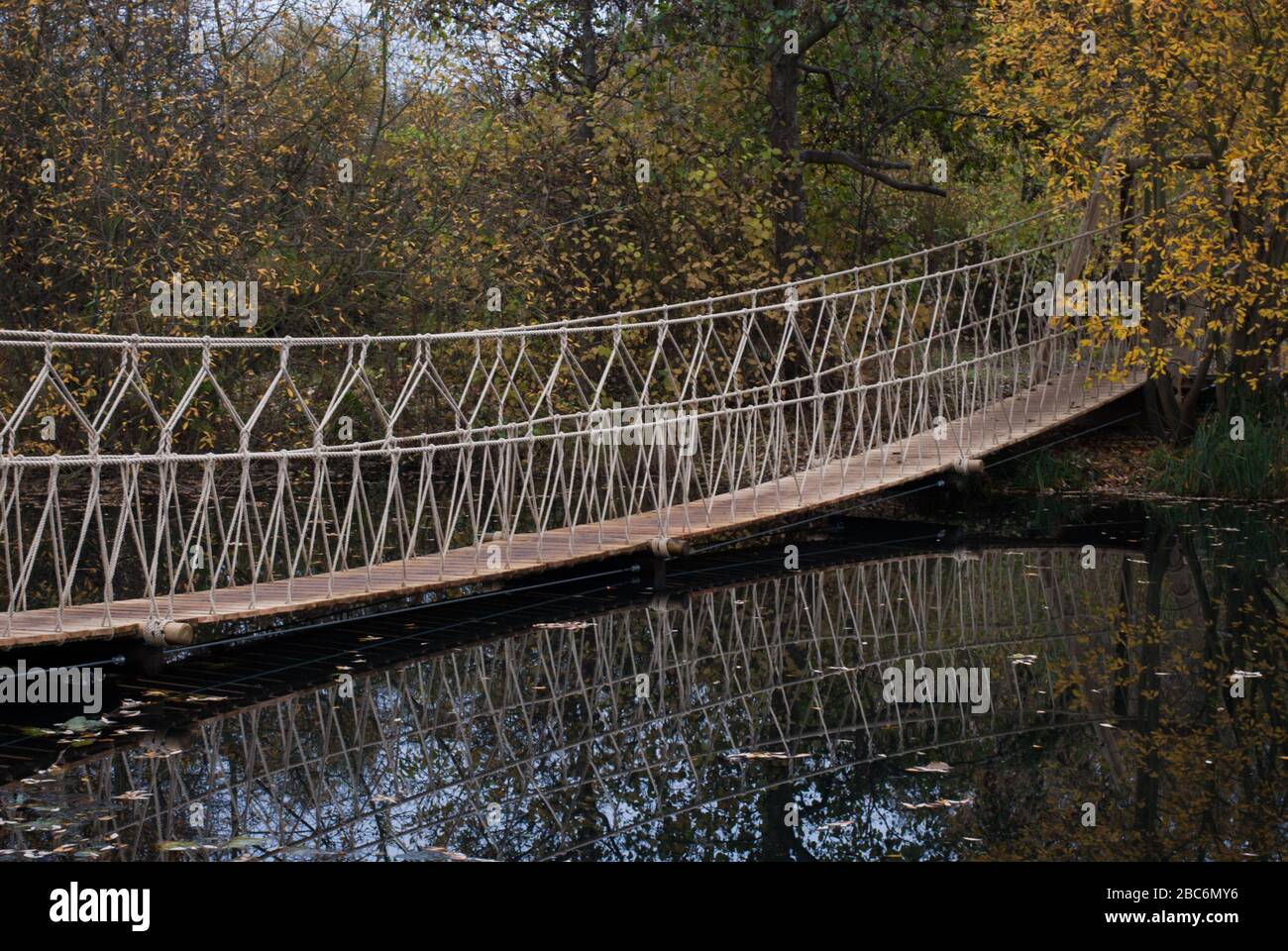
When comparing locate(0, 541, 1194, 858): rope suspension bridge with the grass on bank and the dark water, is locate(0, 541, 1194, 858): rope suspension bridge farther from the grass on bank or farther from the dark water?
the grass on bank

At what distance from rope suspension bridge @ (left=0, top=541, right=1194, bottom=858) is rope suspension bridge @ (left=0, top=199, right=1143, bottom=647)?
671 mm

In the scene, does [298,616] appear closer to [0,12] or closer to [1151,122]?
[0,12]

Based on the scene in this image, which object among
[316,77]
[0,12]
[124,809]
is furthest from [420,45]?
[124,809]

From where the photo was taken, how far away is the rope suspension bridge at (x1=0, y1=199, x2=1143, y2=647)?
816 cm

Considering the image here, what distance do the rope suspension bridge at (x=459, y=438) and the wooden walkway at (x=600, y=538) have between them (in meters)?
0.02

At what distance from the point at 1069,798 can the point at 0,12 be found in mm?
9563

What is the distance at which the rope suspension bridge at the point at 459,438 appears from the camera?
816 cm

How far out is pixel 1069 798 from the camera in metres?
5.28

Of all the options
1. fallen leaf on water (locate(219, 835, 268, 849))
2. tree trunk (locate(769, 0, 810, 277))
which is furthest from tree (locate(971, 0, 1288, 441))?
fallen leaf on water (locate(219, 835, 268, 849))

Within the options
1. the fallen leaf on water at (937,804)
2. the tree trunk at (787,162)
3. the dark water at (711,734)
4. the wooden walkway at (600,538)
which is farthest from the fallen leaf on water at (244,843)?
the tree trunk at (787,162)

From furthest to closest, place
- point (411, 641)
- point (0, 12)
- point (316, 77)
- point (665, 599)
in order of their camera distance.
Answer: point (316, 77), point (0, 12), point (665, 599), point (411, 641)

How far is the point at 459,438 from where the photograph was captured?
13258mm

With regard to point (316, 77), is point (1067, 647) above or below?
below
